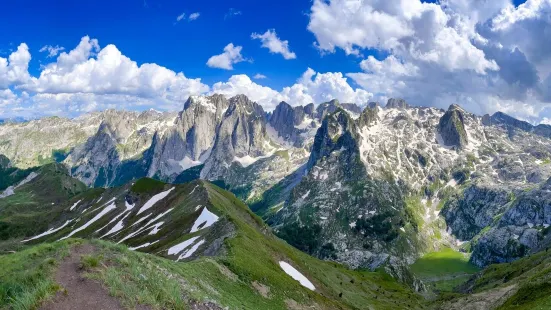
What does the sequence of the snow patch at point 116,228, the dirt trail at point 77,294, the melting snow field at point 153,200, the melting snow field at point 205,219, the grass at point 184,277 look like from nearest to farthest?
1. the dirt trail at point 77,294
2. the grass at point 184,277
3. the melting snow field at point 205,219
4. the snow patch at point 116,228
5. the melting snow field at point 153,200

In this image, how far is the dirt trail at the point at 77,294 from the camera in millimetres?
20625

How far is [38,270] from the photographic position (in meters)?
23.2

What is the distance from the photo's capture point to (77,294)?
2167 centimetres

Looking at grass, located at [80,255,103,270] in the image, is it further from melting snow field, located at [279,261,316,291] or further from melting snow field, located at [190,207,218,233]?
melting snow field, located at [190,207,218,233]

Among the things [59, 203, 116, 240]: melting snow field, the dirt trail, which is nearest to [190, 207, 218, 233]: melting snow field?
the dirt trail

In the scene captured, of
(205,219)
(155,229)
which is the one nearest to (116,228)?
(155,229)

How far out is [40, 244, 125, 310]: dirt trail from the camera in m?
20.6

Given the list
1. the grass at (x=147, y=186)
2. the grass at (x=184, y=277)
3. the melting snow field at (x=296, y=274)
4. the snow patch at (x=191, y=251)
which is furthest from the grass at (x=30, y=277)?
the grass at (x=147, y=186)

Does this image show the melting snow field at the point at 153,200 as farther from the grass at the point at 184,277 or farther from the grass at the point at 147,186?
the grass at the point at 184,277

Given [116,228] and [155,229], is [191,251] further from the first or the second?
[116,228]

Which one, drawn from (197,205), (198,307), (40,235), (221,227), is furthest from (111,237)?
(198,307)

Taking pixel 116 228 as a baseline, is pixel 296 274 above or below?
above

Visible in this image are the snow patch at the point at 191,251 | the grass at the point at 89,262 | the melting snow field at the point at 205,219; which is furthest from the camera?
the melting snow field at the point at 205,219

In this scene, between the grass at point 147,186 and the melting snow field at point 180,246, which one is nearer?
the melting snow field at point 180,246
